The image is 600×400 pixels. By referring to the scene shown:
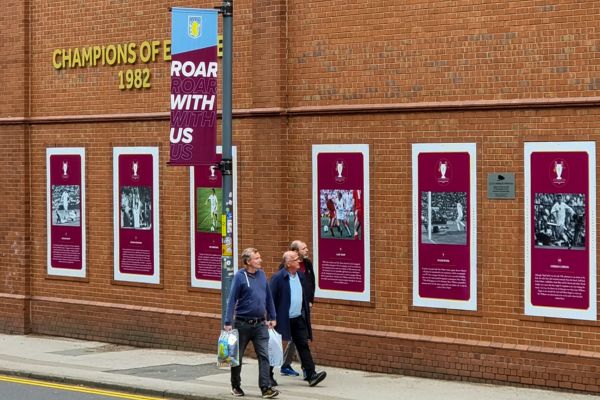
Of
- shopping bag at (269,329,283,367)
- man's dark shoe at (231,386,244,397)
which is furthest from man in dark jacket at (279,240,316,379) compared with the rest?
man's dark shoe at (231,386,244,397)

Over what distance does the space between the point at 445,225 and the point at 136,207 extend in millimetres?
6482

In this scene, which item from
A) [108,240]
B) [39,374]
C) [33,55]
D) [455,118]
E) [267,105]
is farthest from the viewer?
[33,55]

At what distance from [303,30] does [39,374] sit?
6.34m

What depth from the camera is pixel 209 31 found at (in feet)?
55.0

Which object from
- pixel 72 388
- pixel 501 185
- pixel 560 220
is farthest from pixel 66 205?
pixel 560 220

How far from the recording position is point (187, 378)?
17.0 meters

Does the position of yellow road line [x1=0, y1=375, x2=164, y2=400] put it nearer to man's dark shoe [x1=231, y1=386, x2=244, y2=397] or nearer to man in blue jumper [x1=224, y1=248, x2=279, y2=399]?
man's dark shoe [x1=231, y1=386, x2=244, y2=397]

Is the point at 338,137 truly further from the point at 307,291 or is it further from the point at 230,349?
the point at 230,349

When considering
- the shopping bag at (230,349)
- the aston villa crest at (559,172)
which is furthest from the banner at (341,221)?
the shopping bag at (230,349)

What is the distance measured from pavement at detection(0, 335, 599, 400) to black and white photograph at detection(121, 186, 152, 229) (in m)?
2.12

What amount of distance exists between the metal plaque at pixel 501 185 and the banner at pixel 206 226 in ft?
17.0

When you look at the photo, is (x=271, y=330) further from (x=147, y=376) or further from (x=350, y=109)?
(x=350, y=109)

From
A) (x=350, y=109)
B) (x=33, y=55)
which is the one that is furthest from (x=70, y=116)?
(x=350, y=109)

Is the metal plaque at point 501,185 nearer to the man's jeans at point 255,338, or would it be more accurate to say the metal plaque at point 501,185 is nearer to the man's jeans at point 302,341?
the man's jeans at point 302,341
